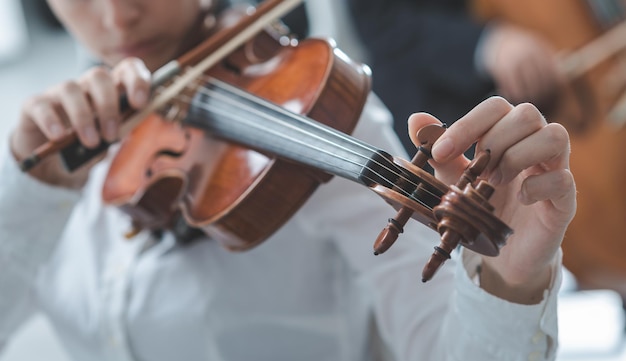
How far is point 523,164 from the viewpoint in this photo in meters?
0.43

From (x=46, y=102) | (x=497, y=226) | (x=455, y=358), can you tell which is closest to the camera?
(x=497, y=226)

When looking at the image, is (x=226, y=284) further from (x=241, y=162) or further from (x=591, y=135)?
(x=591, y=135)

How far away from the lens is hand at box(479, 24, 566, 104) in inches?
47.6

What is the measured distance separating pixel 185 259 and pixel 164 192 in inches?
2.5

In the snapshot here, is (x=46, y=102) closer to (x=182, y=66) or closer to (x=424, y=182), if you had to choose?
(x=182, y=66)

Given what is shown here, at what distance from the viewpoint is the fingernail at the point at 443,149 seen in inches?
16.9

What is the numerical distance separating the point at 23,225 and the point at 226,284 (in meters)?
0.20

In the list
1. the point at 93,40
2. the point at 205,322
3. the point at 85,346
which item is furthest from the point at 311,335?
the point at 93,40

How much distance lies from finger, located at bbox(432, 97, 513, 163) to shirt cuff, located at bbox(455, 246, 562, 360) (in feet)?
0.32

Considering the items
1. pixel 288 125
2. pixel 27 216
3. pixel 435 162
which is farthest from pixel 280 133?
pixel 27 216

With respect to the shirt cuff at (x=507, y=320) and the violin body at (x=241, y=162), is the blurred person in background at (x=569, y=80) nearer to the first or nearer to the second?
the violin body at (x=241, y=162)

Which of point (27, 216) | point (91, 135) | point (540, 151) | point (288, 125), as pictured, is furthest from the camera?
point (27, 216)

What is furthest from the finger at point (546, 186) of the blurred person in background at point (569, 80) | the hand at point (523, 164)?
the blurred person in background at point (569, 80)

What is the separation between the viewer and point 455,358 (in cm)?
55
